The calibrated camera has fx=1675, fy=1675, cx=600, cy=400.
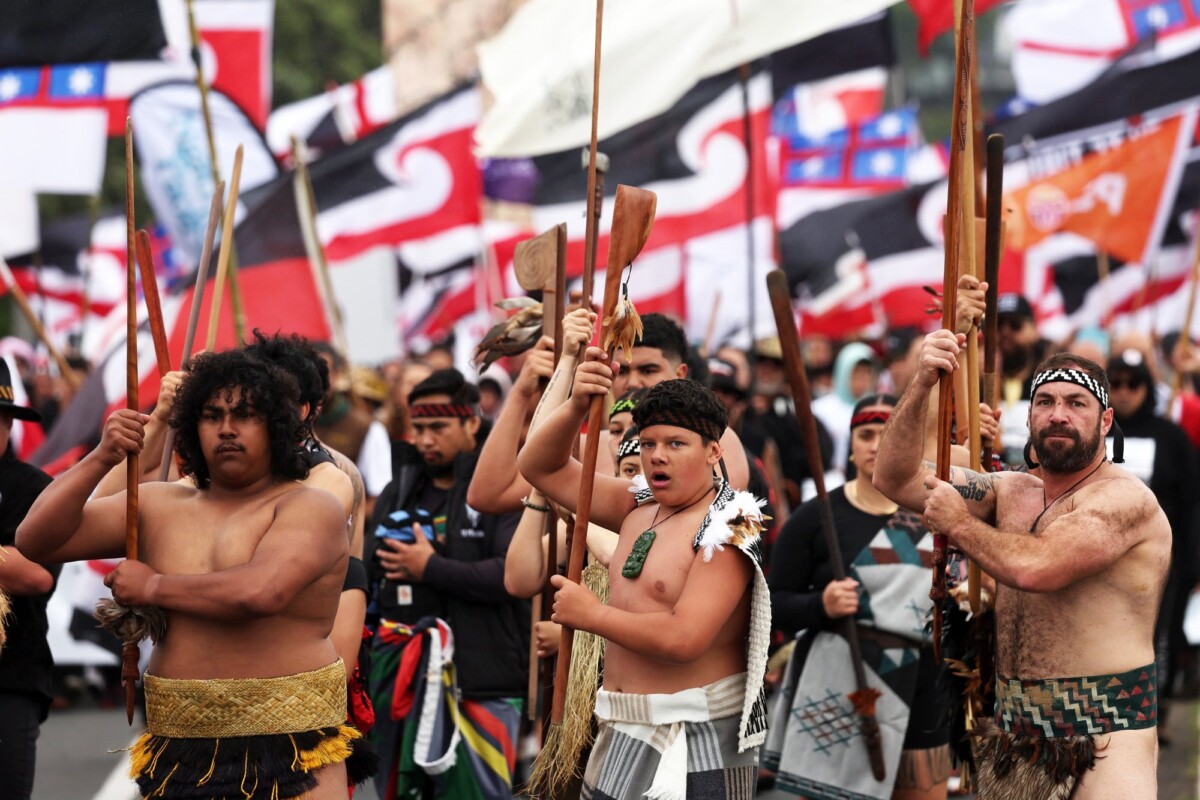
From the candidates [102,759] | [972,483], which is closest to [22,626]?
[972,483]

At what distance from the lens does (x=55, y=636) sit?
37.9 ft

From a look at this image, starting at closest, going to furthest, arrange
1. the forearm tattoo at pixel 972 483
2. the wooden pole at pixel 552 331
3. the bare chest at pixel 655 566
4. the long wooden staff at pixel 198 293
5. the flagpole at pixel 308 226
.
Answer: the bare chest at pixel 655 566 < the forearm tattoo at pixel 972 483 < the long wooden staff at pixel 198 293 < the wooden pole at pixel 552 331 < the flagpole at pixel 308 226

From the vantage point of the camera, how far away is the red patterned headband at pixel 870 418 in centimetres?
718

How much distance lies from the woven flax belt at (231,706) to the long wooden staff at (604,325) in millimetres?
751

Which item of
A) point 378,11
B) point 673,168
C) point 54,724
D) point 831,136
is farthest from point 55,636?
point 378,11

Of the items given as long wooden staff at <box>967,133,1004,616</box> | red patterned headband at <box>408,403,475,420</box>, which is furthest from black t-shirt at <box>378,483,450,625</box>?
long wooden staff at <box>967,133,1004,616</box>

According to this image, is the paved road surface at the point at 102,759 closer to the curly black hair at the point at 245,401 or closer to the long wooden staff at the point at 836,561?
the long wooden staff at the point at 836,561

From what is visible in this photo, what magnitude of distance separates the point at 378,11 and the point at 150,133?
35.6m

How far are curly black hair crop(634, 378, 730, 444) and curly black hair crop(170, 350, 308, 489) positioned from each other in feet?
3.43

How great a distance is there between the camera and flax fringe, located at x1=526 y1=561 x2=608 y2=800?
551 cm

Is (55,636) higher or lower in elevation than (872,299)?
lower

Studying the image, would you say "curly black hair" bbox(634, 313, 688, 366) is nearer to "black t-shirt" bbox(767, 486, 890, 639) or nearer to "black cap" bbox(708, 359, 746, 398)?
"black t-shirt" bbox(767, 486, 890, 639)

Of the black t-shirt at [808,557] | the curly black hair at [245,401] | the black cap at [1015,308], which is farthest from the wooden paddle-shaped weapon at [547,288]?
the black cap at [1015,308]

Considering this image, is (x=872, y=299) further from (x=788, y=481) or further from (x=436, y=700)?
(x=436, y=700)
